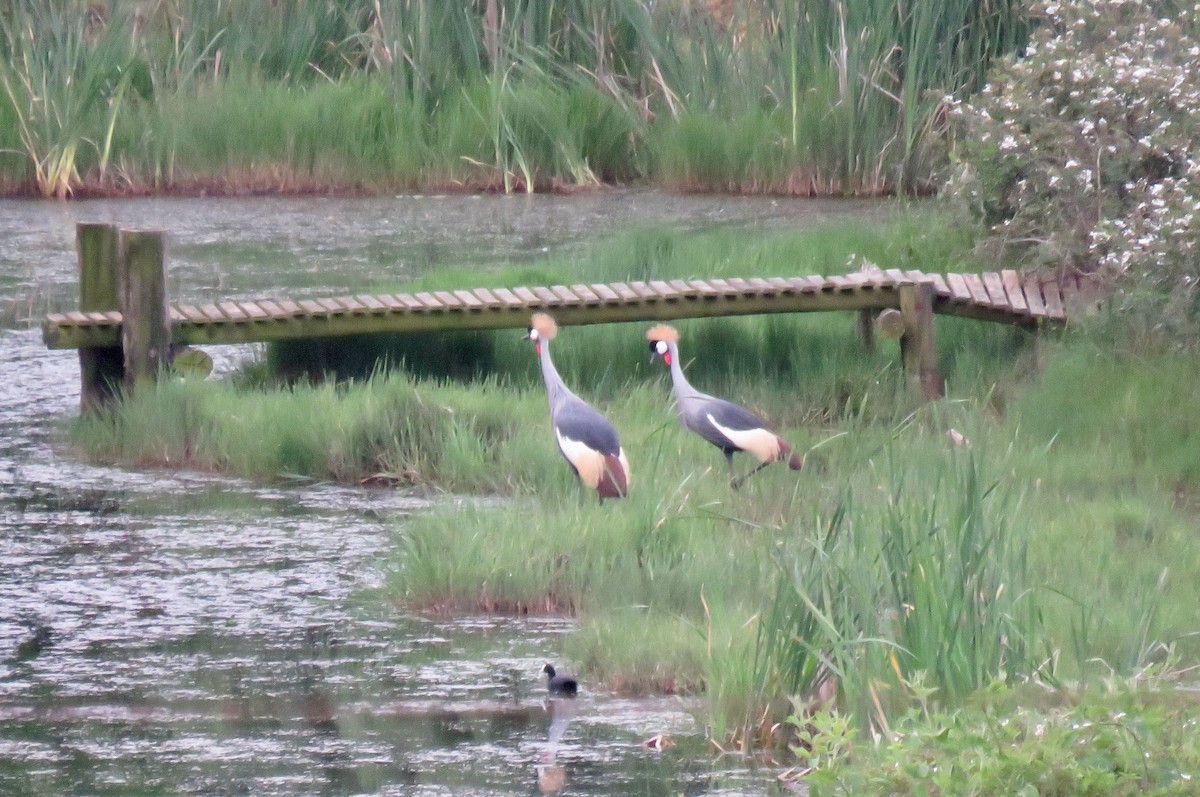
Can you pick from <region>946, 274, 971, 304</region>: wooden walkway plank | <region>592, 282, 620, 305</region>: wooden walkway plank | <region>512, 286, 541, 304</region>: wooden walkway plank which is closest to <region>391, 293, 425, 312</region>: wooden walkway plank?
<region>512, 286, 541, 304</region>: wooden walkway plank

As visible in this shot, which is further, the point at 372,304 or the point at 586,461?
the point at 372,304

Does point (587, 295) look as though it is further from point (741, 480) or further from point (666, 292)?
point (741, 480)

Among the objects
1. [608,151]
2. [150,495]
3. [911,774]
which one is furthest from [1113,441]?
[608,151]

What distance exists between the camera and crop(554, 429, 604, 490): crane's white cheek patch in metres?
6.09

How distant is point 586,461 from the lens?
6.12 metres

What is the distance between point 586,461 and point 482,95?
770 cm

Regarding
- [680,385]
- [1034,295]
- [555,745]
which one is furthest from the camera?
[1034,295]

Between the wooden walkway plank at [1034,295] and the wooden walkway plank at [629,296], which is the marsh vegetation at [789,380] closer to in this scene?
the wooden walkway plank at [1034,295]

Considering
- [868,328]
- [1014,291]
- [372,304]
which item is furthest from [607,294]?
[1014,291]

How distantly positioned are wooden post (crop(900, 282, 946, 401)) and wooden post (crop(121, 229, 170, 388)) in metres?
2.90

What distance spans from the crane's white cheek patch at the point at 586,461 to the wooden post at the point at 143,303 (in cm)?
Answer: 221

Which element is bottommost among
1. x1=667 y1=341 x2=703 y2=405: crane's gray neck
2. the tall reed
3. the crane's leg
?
the crane's leg

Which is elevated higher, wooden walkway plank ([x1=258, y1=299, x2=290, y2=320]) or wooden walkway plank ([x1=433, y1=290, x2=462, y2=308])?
wooden walkway plank ([x1=433, y1=290, x2=462, y2=308])

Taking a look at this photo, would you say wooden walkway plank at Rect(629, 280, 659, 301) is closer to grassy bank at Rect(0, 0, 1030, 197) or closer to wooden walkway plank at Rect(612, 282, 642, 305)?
wooden walkway plank at Rect(612, 282, 642, 305)
